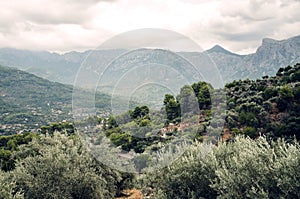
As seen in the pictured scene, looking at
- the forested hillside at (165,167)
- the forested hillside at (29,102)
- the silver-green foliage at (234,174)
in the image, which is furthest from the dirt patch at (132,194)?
the forested hillside at (29,102)

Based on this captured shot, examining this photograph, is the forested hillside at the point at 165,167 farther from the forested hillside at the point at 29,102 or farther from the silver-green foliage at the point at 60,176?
the forested hillside at the point at 29,102

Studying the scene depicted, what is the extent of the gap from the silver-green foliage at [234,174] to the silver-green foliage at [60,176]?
3.36 m

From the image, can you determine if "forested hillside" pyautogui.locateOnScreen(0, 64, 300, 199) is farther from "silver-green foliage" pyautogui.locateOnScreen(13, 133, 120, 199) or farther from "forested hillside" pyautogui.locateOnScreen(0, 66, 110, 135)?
"forested hillside" pyautogui.locateOnScreen(0, 66, 110, 135)

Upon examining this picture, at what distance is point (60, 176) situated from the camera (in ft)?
51.0

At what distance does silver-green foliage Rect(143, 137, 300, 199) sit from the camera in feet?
35.3

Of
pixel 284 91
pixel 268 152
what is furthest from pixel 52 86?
pixel 268 152

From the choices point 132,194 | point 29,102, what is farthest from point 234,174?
point 29,102

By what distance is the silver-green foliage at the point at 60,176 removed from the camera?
14.9 m

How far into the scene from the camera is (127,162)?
15.9 metres

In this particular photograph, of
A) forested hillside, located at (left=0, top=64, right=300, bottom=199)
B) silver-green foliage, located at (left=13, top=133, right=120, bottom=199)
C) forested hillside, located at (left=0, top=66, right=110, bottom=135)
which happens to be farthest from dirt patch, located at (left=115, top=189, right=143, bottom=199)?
forested hillside, located at (left=0, top=66, right=110, bottom=135)

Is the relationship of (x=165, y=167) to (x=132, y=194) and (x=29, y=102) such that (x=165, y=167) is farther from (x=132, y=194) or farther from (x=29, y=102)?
(x=29, y=102)

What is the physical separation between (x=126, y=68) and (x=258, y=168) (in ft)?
26.2

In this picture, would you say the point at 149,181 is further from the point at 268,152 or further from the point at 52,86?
the point at 52,86

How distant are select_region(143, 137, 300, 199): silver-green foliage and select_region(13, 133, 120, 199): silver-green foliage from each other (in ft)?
11.0
